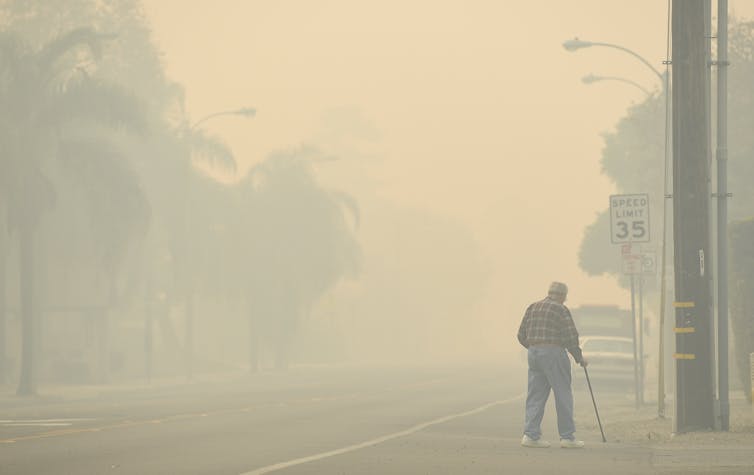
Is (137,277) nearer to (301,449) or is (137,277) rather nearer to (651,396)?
(651,396)

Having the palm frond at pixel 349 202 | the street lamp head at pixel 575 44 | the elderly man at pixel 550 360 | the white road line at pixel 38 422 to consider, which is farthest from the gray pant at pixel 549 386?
the palm frond at pixel 349 202

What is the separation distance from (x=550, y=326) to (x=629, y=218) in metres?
9.29

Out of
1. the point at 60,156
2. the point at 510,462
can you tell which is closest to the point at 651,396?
the point at 60,156

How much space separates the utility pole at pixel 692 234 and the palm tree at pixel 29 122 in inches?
937

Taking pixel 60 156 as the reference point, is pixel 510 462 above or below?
below

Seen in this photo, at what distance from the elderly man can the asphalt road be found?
0.32 metres

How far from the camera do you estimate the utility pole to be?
17000 mm

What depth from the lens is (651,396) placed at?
124 ft

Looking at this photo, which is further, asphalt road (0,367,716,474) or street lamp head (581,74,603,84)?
street lamp head (581,74,603,84)

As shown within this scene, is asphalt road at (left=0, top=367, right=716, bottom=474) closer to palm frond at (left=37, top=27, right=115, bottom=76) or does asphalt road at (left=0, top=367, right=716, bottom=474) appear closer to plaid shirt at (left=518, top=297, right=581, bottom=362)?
plaid shirt at (left=518, top=297, right=581, bottom=362)

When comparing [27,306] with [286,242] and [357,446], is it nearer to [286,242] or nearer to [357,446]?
[357,446]

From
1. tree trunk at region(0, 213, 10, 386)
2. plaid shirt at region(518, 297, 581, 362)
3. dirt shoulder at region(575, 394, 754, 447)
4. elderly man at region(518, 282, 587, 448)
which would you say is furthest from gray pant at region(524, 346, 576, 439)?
tree trunk at region(0, 213, 10, 386)

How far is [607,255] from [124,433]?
4677 centimetres

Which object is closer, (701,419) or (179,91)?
(701,419)
